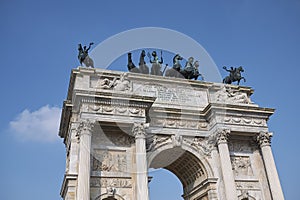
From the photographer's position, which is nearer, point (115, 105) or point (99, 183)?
point (99, 183)

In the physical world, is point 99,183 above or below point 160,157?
below

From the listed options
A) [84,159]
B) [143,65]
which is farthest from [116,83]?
[84,159]

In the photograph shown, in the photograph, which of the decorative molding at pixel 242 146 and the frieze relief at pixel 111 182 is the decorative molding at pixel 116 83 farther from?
the decorative molding at pixel 242 146

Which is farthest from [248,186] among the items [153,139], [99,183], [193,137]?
[99,183]

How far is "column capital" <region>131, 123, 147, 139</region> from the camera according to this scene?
16.5 metres

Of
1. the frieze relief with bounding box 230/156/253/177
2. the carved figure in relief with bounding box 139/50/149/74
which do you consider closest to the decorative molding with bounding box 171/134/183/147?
the frieze relief with bounding box 230/156/253/177

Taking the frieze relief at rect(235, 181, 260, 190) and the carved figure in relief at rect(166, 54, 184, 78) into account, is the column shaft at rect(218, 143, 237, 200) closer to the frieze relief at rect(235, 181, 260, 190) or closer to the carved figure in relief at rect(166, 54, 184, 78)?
the frieze relief at rect(235, 181, 260, 190)

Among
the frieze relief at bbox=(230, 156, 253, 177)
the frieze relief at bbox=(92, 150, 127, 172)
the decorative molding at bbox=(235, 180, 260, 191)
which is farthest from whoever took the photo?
the frieze relief at bbox=(230, 156, 253, 177)

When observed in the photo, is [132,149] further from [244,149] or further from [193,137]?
[244,149]

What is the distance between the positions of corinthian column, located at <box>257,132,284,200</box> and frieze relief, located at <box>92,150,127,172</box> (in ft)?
24.8

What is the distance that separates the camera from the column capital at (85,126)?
51.7 feet

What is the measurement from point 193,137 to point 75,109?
653cm

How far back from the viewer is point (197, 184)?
19.2 meters

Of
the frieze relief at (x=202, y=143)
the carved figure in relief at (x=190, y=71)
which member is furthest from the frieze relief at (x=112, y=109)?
the carved figure in relief at (x=190, y=71)
